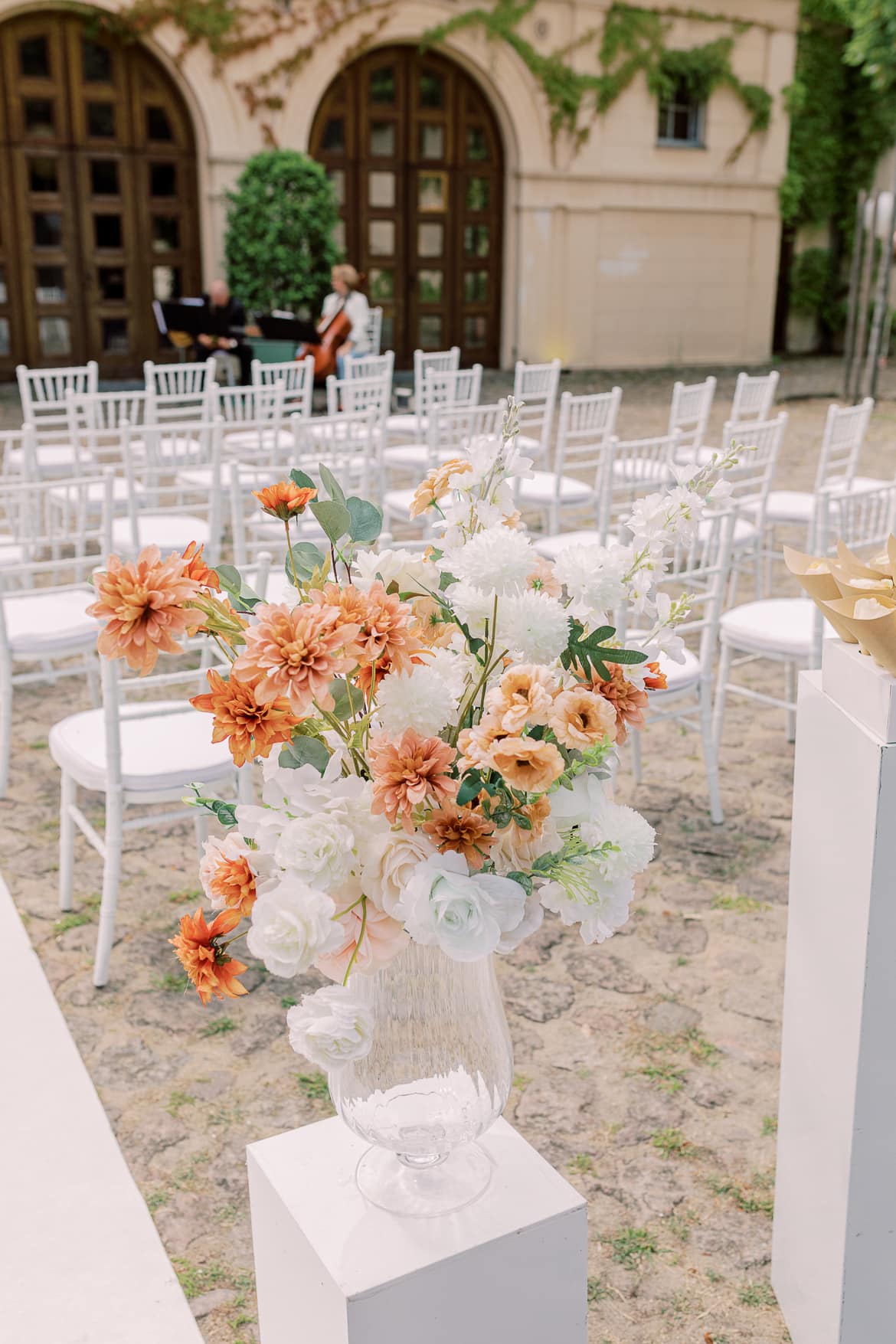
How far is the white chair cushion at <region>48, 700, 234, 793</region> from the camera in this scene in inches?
117

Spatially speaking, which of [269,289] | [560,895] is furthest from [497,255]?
[560,895]

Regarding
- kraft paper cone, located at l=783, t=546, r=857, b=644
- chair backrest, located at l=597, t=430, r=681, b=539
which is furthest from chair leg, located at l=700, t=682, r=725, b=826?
kraft paper cone, located at l=783, t=546, r=857, b=644

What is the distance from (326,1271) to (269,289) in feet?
38.5

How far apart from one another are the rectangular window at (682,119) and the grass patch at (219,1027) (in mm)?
14375

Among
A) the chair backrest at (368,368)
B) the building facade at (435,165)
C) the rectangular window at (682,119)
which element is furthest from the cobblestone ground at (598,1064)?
the rectangular window at (682,119)

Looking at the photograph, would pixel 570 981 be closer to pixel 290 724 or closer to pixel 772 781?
pixel 772 781

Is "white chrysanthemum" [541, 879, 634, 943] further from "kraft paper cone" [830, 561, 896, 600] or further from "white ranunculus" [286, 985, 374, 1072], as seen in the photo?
"kraft paper cone" [830, 561, 896, 600]

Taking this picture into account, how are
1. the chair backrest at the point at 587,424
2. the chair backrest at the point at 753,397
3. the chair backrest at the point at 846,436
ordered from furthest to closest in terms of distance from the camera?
1. the chair backrest at the point at 753,397
2. the chair backrest at the point at 587,424
3. the chair backrest at the point at 846,436

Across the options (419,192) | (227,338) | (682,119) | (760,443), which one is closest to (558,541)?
(760,443)

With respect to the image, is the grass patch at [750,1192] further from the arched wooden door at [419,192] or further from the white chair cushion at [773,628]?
the arched wooden door at [419,192]

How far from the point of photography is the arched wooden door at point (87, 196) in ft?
39.9

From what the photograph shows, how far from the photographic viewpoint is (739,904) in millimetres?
3432

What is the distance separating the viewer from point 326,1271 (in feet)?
4.68

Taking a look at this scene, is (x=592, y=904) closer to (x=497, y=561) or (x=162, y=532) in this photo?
(x=497, y=561)
